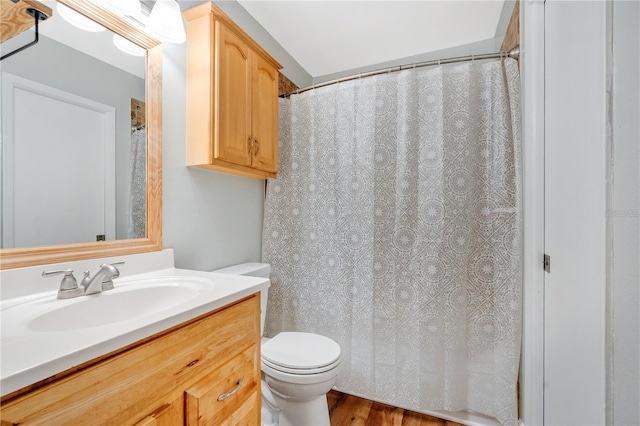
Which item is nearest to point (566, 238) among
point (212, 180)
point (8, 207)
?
point (212, 180)

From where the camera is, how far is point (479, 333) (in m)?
1.42

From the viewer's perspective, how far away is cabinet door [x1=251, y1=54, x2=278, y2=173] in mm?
1578

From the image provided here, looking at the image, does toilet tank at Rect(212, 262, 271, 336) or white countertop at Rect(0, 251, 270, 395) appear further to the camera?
toilet tank at Rect(212, 262, 271, 336)

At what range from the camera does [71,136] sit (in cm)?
97

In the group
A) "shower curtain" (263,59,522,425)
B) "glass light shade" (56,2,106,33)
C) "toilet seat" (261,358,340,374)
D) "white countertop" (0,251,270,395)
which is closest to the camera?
"white countertop" (0,251,270,395)

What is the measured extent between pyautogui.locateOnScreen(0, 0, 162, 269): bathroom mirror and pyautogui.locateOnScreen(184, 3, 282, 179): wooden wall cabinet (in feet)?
0.50

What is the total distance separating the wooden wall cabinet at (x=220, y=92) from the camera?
1.30 m

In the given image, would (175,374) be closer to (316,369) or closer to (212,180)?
(316,369)

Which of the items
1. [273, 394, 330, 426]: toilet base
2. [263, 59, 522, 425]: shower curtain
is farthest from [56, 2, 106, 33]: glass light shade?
[273, 394, 330, 426]: toilet base

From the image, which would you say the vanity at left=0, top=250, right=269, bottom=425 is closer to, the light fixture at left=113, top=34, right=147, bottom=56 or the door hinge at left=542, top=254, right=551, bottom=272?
the light fixture at left=113, top=34, right=147, bottom=56

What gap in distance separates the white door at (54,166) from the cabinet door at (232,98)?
436mm

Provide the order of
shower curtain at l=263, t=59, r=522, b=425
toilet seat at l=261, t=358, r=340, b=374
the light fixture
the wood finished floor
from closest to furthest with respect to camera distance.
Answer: the light fixture
toilet seat at l=261, t=358, r=340, b=374
shower curtain at l=263, t=59, r=522, b=425
the wood finished floor

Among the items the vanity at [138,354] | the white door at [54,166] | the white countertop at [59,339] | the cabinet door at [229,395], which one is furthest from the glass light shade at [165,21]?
the cabinet door at [229,395]

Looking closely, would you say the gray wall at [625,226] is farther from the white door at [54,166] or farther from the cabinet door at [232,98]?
the white door at [54,166]
